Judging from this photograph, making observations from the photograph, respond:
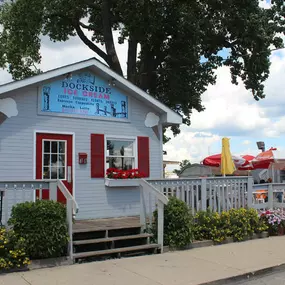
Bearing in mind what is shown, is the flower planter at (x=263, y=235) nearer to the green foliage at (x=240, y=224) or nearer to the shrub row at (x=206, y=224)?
the shrub row at (x=206, y=224)

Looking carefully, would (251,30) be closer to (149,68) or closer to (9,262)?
(149,68)

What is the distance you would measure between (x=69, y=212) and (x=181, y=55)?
502 inches

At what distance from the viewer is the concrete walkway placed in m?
6.08

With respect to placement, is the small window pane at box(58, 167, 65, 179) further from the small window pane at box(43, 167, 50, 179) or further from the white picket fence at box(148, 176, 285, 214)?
the white picket fence at box(148, 176, 285, 214)

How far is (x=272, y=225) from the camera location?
10297mm

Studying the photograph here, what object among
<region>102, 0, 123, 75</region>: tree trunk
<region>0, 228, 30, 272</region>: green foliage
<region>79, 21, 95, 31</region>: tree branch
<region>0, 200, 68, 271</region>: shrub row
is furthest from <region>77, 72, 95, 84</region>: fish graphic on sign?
<region>79, 21, 95, 31</region>: tree branch

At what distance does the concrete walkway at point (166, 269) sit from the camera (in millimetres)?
6082

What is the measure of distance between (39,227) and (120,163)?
4376 millimetres

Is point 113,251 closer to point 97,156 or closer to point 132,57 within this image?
point 97,156

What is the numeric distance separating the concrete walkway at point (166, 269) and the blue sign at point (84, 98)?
4.26 m

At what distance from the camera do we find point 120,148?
1089 centimetres

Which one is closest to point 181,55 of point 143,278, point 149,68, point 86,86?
point 149,68

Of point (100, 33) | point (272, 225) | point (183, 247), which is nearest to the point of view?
point (183, 247)

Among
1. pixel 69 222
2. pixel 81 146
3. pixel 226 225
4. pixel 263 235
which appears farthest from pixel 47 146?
pixel 263 235
